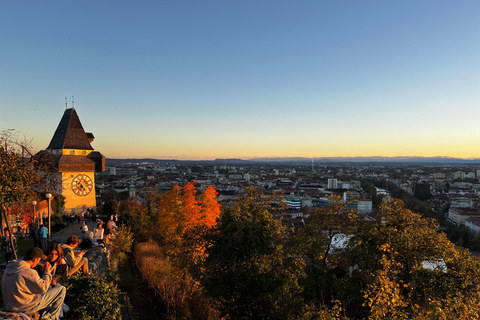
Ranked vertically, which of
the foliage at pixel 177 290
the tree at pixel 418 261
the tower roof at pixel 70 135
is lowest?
the foliage at pixel 177 290

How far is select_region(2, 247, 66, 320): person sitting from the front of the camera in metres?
4.09

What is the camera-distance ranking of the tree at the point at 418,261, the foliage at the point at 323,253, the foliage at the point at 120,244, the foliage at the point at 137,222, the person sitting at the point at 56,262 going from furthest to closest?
1. the foliage at the point at 137,222
2. the foliage at the point at 120,244
3. the foliage at the point at 323,253
4. the tree at the point at 418,261
5. the person sitting at the point at 56,262

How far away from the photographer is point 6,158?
6.80 metres

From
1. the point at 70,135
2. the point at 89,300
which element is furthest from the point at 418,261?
the point at 70,135

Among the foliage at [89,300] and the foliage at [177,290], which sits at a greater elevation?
the foliage at [89,300]

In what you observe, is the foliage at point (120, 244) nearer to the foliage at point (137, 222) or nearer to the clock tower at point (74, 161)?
the foliage at point (137, 222)

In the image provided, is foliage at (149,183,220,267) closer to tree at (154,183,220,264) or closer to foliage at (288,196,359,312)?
tree at (154,183,220,264)

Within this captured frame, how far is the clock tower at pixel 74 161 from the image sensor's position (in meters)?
21.8

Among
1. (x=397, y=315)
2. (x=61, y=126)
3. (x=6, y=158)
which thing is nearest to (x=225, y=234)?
(x=397, y=315)

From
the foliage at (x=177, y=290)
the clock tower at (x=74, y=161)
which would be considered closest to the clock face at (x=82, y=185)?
the clock tower at (x=74, y=161)

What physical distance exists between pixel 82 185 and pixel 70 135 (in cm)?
404

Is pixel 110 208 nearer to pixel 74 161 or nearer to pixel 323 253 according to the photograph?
pixel 74 161

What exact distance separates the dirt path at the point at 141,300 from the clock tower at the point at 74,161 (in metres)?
11.8

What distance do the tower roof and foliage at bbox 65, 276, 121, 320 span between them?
64.7ft
